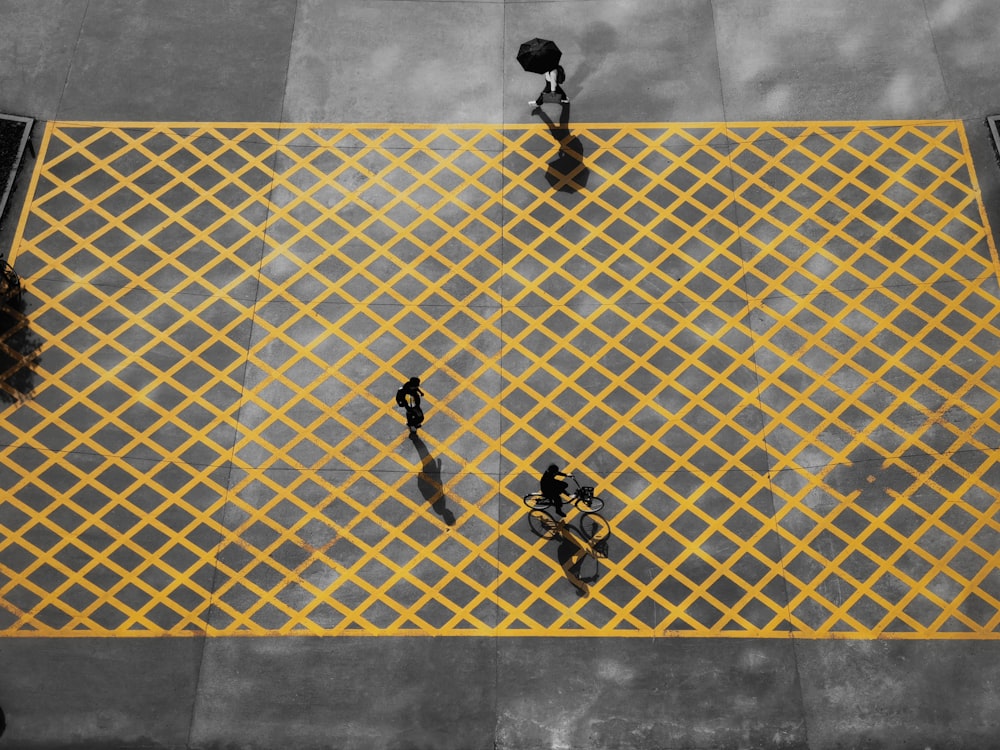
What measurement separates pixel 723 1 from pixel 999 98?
6.61 metres

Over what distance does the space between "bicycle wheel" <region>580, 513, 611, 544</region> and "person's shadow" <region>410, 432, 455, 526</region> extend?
Result: 249cm

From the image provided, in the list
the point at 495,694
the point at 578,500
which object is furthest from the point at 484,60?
the point at 495,694

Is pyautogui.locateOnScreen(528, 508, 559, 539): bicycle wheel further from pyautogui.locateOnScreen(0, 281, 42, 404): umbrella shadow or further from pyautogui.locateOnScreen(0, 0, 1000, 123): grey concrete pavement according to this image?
pyautogui.locateOnScreen(0, 281, 42, 404): umbrella shadow

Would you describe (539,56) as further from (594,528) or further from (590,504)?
(594,528)

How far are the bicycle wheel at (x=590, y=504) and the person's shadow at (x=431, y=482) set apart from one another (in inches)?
95.1

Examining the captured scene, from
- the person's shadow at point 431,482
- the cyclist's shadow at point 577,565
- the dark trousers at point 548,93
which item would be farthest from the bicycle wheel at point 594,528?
the dark trousers at point 548,93

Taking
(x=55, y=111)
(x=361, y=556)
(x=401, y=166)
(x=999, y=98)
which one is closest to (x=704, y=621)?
(x=361, y=556)

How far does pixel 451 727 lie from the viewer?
74.7ft

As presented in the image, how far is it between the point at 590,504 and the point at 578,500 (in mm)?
328

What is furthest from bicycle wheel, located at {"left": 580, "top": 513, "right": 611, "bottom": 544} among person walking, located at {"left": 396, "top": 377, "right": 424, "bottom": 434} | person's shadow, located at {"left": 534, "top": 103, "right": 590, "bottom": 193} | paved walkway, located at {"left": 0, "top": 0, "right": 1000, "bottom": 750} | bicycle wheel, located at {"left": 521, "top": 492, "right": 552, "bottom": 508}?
person's shadow, located at {"left": 534, "top": 103, "right": 590, "bottom": 193}

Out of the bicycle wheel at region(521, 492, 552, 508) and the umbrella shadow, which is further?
the umbrella shadow

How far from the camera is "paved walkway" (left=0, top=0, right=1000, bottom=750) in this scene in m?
23.1

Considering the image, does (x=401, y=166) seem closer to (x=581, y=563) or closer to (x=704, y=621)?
(x=581, y=563)

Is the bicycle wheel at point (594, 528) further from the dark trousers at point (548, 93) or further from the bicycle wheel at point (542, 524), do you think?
the dark trousers at point (548, 93)
